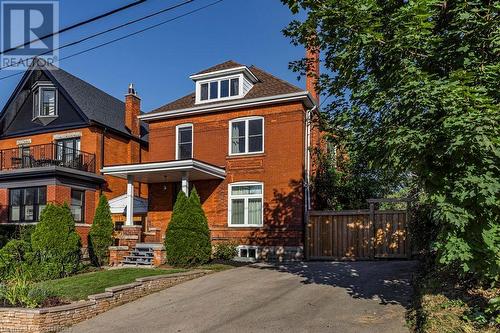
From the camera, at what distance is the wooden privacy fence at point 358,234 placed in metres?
16.8

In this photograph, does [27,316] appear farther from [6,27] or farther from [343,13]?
[6,27]

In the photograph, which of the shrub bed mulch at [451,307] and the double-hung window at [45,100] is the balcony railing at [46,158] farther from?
the shrub bed mulch at [451,307]

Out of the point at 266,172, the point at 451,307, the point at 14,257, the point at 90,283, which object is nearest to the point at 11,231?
the point at 14,257

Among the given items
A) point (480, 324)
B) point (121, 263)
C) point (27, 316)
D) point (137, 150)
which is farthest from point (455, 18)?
point (137, 150)

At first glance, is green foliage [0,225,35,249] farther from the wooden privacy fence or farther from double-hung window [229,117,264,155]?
the wooden privacy fence

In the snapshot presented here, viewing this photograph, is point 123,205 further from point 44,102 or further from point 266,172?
point 44,102

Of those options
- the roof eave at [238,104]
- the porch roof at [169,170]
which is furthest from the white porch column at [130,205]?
the roof eave at [238,104]

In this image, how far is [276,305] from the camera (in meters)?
9.73

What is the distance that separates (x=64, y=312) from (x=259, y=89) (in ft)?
44.7

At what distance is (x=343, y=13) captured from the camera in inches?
285

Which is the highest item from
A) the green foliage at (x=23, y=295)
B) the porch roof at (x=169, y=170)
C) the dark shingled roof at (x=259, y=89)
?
the dark shingled roof at (x=259, y=89)

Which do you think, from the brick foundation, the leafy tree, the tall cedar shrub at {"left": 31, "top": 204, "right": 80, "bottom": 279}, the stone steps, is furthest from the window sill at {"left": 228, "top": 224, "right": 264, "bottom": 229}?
the leafy tree

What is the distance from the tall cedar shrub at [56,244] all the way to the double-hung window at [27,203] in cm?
604

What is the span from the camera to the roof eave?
1866cm
